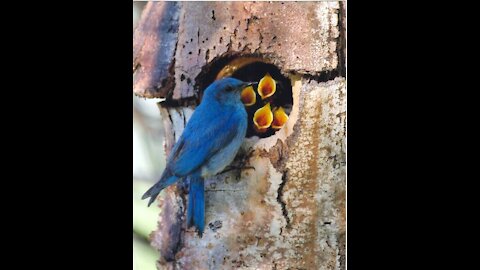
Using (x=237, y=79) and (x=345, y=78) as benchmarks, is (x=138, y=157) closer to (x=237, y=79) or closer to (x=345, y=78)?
(x=237, y=79)

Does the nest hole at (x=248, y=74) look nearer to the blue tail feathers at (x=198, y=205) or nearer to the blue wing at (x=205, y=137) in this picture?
the blue wing at (x=205, y=137)

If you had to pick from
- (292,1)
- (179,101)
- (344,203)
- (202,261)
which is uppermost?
(292,1)

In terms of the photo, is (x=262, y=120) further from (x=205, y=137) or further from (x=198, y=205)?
(x=198, y=205)

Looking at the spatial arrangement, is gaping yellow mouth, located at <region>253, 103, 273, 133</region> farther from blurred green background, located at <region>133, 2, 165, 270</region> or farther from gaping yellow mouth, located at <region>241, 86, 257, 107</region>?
blurred green background, located at <region>133, 2, 165, 270</region>

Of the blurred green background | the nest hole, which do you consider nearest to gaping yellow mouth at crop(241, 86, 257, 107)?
the nest hole

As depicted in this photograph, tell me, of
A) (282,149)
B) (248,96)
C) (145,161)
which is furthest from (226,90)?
(145,161)

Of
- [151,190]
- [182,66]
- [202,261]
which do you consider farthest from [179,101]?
[202,261]
